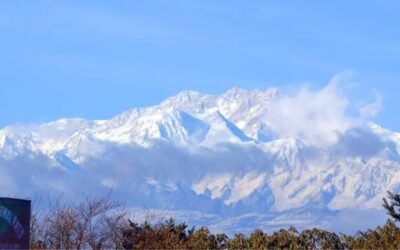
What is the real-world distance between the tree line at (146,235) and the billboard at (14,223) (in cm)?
994

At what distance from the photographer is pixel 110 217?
4925 centimetres

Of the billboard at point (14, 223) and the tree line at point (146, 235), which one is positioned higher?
the tree line at point (146, 235)

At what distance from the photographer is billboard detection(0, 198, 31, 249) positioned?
29.1 m

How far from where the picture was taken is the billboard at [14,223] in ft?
95.6

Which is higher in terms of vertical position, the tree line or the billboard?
the tree line

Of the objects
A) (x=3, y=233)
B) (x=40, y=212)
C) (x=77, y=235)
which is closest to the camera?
(x=3, y=233)

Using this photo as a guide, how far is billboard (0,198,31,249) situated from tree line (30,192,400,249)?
994cm

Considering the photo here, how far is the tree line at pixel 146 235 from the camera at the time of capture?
40.7 meters

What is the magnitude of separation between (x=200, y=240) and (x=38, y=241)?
9915 mm

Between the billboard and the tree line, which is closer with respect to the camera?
the billboard

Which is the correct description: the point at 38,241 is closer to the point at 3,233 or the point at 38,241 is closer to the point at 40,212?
the point at 40,212

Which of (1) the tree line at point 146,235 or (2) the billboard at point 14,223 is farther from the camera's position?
(1) the tree line at point 146,235

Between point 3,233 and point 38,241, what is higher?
point 38,241

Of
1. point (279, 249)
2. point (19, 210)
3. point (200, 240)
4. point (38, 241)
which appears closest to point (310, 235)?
point (279, 249)
